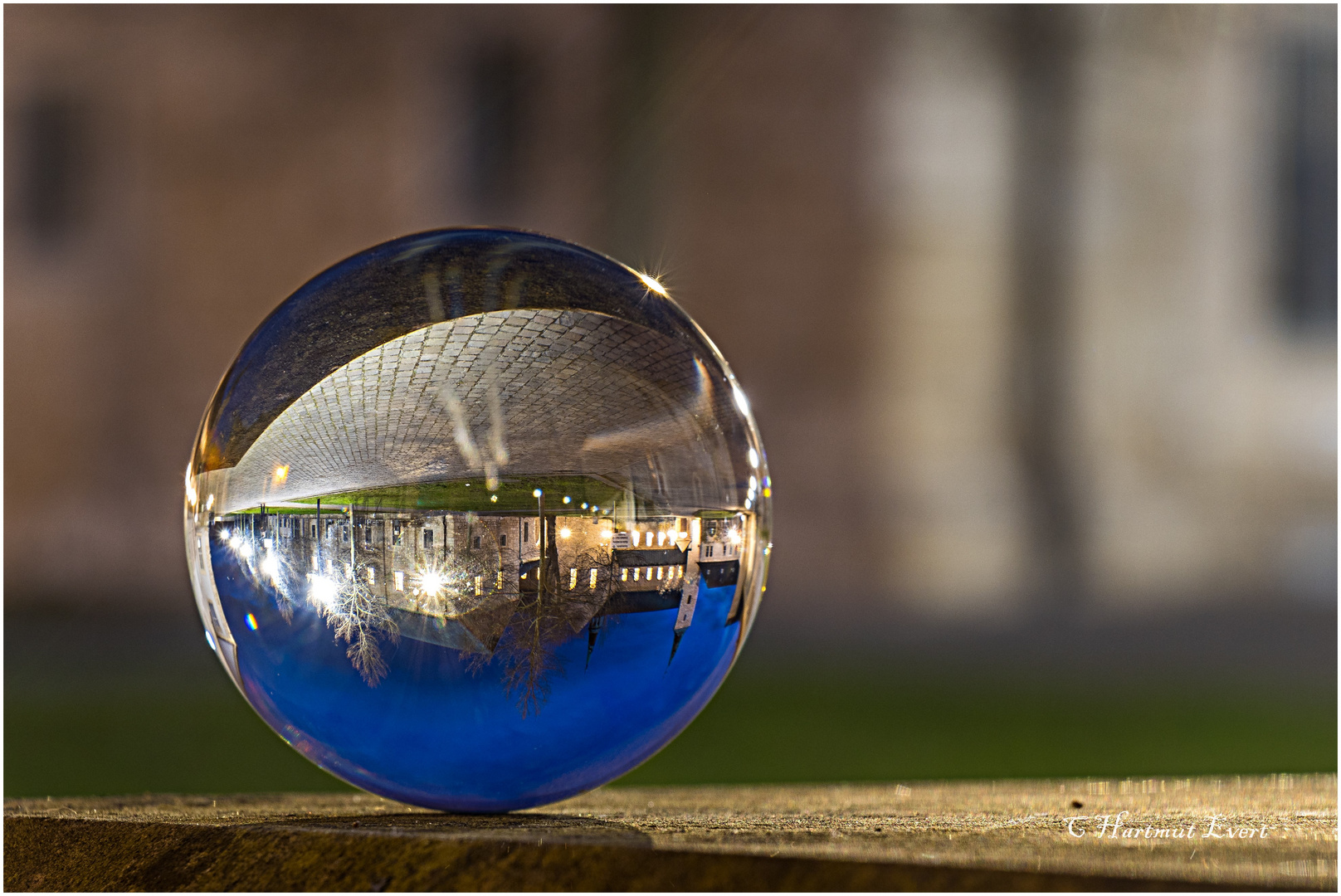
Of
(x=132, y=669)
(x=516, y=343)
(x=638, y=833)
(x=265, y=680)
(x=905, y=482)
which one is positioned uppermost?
(x=516, y=343)

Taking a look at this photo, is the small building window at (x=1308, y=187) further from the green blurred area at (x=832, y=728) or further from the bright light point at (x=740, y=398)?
the bright light point at (x=740, y=398)

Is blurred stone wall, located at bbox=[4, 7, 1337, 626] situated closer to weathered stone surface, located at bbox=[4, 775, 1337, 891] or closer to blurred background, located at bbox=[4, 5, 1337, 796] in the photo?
blurred background, located at bbox=[4, 5, 1337, 796]

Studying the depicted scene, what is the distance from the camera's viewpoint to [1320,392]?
11031mm

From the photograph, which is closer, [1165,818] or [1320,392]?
[1165,818]

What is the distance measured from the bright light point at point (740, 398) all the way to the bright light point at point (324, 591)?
639mm

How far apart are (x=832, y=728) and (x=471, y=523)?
5.44m

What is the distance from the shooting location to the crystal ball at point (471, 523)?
1565 millimetres

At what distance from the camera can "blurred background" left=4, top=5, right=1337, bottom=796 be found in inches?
409

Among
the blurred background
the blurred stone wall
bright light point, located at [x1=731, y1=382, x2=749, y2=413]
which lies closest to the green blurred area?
the blurred background

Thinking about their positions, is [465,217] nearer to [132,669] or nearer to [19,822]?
[132,669]

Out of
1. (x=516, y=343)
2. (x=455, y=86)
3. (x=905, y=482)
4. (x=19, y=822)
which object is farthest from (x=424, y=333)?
(x=455, y=86)

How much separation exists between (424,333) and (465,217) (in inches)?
367

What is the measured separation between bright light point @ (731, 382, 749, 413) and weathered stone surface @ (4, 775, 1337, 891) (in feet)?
2.01

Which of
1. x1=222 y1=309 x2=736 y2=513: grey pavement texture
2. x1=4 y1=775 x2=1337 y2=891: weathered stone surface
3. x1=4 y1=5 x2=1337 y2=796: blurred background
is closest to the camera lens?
x1=4 y1=775 x2=1337 y2=891: weathered stone surface
